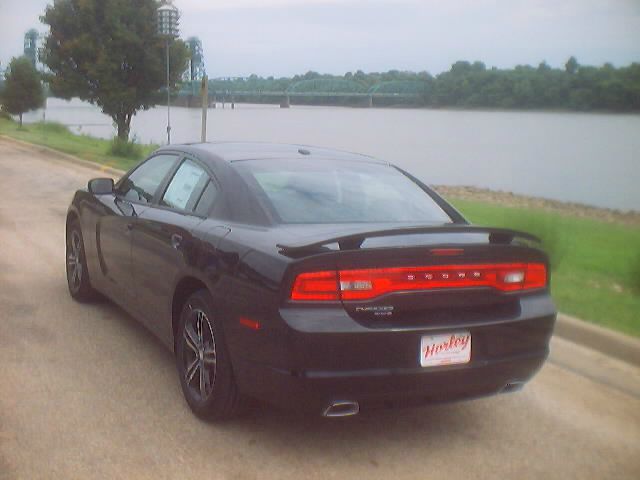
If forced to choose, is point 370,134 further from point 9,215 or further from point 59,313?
point 59,313

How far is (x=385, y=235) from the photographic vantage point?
151 inches

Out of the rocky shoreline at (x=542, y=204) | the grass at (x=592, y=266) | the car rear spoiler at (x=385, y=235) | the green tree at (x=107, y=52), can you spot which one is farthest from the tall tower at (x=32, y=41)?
the car rear spoiler at (x=385, y=235)

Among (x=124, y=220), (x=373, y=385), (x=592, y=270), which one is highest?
(x=124, y=220)

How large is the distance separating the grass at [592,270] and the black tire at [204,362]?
10.7 ft

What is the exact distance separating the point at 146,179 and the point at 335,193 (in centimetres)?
182

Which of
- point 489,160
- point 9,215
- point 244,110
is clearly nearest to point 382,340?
point 9,215

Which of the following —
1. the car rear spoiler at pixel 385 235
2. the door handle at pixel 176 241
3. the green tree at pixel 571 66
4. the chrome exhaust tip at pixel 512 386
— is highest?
the green tree at pixel 571 66

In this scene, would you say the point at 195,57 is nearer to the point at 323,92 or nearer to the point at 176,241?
the point at 323,92

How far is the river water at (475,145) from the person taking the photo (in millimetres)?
11359

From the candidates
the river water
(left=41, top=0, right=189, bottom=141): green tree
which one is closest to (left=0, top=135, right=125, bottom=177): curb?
(left=41, top=0, right=189, bottom=141): green tree

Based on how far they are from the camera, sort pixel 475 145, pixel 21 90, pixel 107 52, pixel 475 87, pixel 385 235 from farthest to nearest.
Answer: pixel 21 90, pixel 107 52, pixel 475 145, pixel 475 87, pixel 385 235

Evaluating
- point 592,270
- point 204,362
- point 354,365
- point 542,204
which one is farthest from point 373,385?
point 542,204

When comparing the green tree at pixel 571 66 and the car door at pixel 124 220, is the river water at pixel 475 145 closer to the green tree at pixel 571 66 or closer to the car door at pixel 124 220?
the green tree at pixel 571 66

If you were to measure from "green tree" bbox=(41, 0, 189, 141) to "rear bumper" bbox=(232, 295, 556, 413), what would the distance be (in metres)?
22.7
